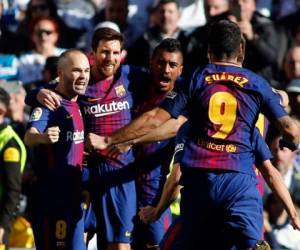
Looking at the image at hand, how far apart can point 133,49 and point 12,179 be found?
3.01 metres

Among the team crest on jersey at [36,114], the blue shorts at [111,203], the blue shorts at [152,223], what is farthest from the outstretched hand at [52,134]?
the blue shorts at [152,223]

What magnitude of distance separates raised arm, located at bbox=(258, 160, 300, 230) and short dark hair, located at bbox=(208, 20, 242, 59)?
91cm

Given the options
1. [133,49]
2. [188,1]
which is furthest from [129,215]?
[188,1]

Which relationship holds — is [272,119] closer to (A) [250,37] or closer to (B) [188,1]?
(A) [250,37]

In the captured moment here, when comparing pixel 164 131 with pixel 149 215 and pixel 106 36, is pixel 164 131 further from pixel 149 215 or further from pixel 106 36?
pixel 106 36

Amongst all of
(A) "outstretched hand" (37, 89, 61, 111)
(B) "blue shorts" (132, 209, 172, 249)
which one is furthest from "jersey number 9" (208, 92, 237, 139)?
(B) "blue shorts" (132, 209, 172, 249)

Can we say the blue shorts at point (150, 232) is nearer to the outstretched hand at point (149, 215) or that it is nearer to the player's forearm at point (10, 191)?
the player's forearm at point (10, 191)

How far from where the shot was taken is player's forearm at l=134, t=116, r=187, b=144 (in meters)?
8.53

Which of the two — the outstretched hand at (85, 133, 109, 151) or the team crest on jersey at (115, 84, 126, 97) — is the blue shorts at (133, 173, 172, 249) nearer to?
the team crest on jersey at (115, 84, 126, 97)

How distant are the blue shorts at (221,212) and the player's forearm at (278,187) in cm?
27

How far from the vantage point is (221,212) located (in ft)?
26.5

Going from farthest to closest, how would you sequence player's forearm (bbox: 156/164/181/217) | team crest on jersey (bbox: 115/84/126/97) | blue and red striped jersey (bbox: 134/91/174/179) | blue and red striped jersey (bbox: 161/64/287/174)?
blue and red striped jersey (bbox: 134/91/174/179), team crest on jersey (bbox: 115/84/126/97), player's forearm (bbox: 156/164/181/217), blue and red striped jersey (bbox: 161/64/287/174)

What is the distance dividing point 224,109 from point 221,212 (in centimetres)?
74

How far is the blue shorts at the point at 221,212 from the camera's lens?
317 inches
